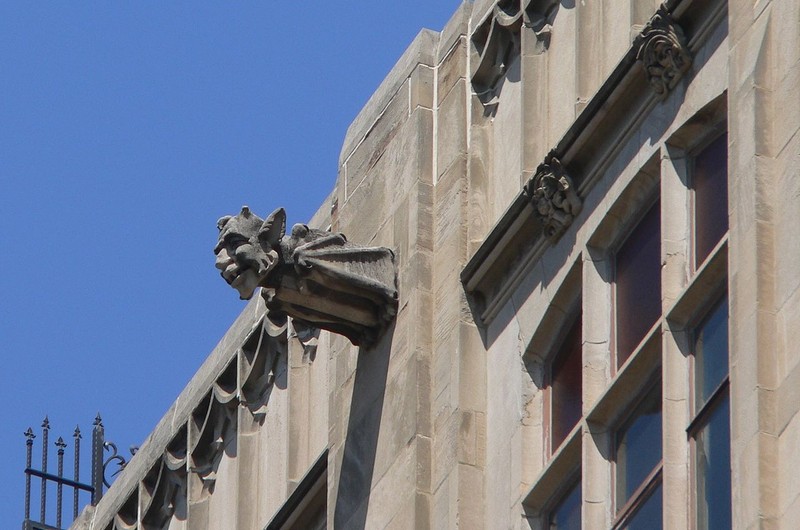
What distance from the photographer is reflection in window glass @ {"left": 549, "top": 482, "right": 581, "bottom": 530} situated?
17.6 m

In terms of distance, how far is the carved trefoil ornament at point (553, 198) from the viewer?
60.1ft

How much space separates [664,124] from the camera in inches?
687

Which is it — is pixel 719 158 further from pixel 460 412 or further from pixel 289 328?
pixel 289 328

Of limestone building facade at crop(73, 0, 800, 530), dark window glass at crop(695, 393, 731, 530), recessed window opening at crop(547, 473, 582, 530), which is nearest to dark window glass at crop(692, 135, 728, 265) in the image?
limestone building facade at crop(73, 0, 800, 530)

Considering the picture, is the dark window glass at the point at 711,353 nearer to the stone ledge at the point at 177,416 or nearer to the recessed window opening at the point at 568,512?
the recessed window opening at the point at 568,512

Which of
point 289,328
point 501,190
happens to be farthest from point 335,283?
point 289,328

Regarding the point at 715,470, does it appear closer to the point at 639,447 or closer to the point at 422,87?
the point at 639,447

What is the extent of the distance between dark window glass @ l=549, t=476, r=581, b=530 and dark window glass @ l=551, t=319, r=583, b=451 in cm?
40

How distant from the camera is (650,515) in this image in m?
16.5

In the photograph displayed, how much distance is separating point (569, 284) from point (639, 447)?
5.22ft

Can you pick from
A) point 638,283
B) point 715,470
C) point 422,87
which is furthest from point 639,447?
point 422,87

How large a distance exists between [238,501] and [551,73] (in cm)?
542

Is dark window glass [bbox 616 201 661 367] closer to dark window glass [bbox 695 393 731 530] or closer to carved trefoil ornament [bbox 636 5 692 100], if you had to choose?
carved trefoil ornament [bbox 636 5 692 100]

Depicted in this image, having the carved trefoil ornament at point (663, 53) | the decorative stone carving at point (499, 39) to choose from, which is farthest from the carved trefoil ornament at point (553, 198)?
the decorative stone carving at point (499, 39)
